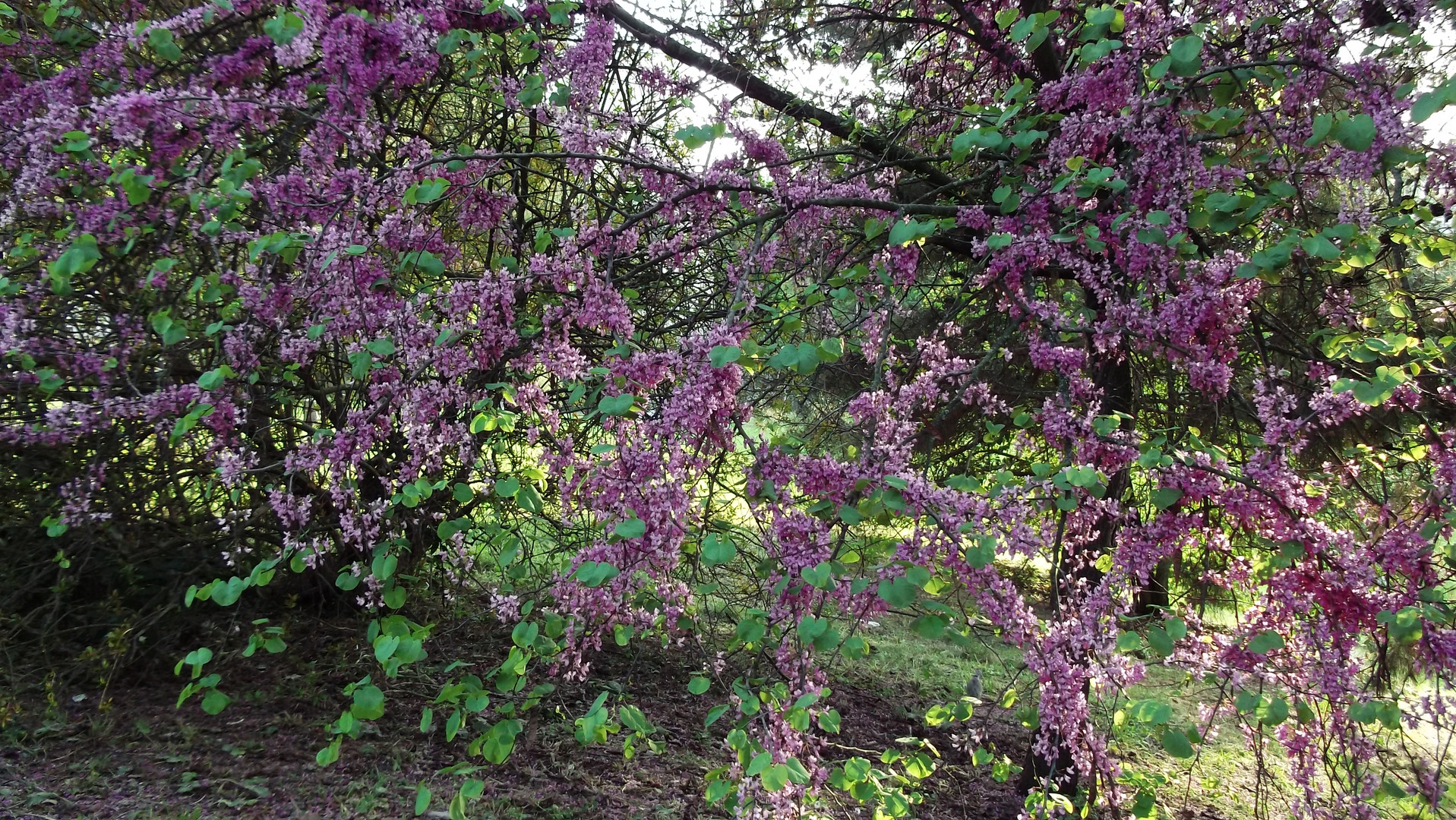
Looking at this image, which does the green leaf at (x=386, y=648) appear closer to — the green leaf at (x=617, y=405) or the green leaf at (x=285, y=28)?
the green leaf at (x=617, y=405)

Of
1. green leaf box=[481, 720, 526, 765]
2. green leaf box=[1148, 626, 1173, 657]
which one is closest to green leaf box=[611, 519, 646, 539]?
green leaf box=[481, 720, 526, 765]

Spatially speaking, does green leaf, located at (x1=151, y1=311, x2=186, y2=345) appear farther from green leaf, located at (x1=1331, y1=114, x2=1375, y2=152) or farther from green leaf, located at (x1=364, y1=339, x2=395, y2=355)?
green leaf, located at (x1=1331, y1=114, x2=1375, y2=152)

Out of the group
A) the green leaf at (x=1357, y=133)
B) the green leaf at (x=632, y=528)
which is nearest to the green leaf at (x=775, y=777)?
the green leaf at (x=632, y=528)

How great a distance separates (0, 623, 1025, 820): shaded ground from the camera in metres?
3.37

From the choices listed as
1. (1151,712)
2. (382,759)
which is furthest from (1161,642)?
(382,759)

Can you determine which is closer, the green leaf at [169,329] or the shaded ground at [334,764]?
the green leaf at [169,329]

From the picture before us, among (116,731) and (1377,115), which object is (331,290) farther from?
(116,731)

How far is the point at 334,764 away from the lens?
3820 millimetres

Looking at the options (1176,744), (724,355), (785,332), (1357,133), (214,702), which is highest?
(1357,133)

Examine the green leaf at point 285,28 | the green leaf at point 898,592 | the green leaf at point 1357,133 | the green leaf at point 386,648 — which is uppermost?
the green leaf at point 1357,133

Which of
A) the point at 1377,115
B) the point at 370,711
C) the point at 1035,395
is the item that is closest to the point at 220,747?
the point at 370,711

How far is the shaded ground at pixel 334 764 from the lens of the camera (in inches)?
132

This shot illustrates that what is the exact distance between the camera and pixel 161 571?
13.4 feet

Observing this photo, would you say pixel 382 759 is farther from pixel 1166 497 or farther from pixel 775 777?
pixel 1166 497
